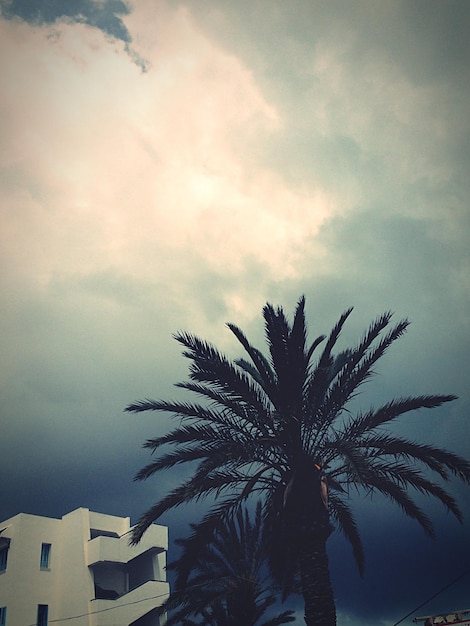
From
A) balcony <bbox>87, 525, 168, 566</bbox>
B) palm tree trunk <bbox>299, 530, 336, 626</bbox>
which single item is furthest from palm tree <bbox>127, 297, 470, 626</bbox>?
balcony <bbox>87, 525, 168, 566</bbox>

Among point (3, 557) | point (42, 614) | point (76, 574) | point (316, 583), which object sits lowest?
point (316, 583)

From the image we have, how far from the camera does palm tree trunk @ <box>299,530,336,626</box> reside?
12.0 meters

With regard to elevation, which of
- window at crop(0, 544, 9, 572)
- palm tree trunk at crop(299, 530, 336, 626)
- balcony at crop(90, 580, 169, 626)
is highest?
window at crop(0, 544, 9, 572)

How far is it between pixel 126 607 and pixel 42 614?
17.5 feet

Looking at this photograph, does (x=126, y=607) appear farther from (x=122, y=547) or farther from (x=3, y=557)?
(x=3, y=557)

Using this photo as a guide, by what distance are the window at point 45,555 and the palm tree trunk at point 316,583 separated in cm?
2764

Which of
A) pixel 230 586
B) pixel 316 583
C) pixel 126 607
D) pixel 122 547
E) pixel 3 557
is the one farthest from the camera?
pixel 122 547

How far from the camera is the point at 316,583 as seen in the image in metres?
12.3

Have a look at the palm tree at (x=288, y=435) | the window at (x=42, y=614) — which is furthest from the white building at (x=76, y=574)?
the palm tree at (x=288, y=435)

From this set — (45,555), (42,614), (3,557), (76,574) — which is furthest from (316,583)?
(3,557)

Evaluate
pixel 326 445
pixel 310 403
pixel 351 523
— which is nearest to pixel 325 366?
pixel 310 403

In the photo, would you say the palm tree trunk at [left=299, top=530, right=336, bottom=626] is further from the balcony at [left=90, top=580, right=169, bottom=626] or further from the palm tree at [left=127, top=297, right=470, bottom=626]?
Result: the balcony at [left=90, top=580, right=169, bottom=626]

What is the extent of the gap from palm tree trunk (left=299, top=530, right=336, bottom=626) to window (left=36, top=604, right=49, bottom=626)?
2724 cm

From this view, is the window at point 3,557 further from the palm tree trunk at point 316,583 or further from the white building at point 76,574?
the palm tree trunk at point 316,583
